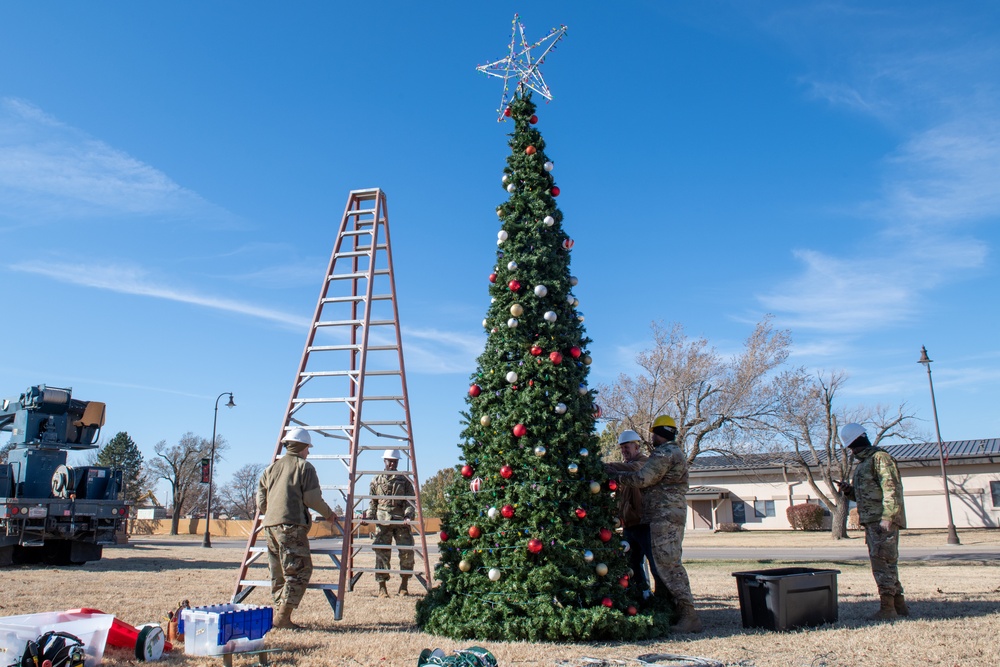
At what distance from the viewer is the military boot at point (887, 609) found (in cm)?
737

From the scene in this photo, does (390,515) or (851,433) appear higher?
(851,433)

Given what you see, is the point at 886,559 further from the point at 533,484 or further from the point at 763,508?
the point at 763,508

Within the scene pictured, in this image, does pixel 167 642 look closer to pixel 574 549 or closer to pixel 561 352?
pixel 574 549

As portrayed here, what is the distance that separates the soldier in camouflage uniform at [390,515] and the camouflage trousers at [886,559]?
5.71m

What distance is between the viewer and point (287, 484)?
697 centimetres

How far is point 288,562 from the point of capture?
22.1ft

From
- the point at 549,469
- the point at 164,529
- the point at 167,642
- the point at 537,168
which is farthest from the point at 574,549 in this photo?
the point at 164,529

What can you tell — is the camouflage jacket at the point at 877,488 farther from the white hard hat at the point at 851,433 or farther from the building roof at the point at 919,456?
the building roof at the point at 919,456

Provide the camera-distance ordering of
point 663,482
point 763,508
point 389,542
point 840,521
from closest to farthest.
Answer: point 663,482 < point 389,542 < point 840,521 < point 763,508

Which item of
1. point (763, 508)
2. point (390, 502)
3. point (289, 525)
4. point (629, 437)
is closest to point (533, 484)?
point (629, 437)

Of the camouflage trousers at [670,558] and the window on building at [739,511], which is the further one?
the window on building at [739,511]

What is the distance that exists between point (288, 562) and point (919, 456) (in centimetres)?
4137

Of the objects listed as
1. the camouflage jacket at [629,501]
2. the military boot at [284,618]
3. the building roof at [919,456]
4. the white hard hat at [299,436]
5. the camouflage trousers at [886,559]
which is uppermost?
the building roof at [919,456]

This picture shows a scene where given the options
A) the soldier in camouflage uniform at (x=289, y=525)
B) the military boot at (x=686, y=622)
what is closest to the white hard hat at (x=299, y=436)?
the soldier in camouflage uniform at (x=289, y=525)
